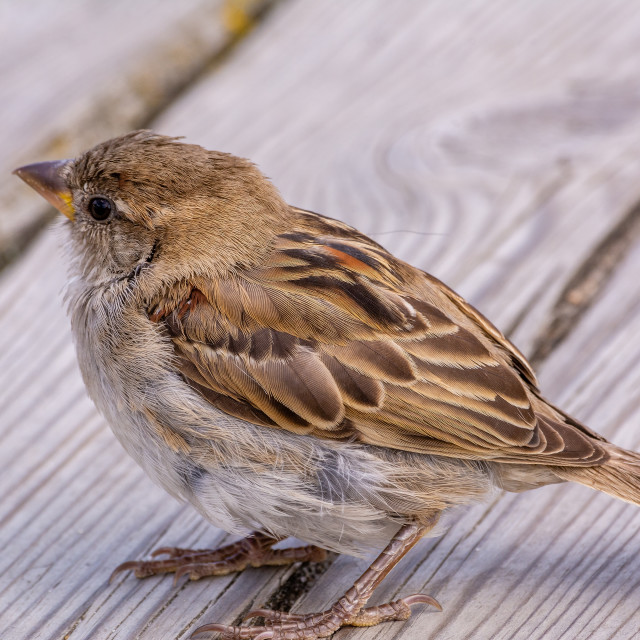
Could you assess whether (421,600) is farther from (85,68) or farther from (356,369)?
(85,68)

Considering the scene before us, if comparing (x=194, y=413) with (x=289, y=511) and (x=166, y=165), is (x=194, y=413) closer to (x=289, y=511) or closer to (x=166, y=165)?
(x=289, y=511)

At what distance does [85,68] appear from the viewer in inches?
188

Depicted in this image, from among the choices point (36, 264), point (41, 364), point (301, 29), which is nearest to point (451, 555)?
point (41, 364)

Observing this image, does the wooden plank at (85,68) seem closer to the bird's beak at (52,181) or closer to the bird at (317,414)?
the bird's beak at (52,181)

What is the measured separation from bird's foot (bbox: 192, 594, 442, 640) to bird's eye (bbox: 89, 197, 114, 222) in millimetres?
1362

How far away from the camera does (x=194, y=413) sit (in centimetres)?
304

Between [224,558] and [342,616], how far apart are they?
0.46 metres

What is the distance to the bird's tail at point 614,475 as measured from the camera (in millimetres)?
2980

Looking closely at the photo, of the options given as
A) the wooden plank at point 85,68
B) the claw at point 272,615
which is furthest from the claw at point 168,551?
the wooden plank at point 85,68

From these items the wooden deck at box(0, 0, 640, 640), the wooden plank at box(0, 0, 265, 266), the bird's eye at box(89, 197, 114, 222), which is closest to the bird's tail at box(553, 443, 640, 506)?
the wooden deck at box(0, 0, 640, 640)

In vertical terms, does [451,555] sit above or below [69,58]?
below

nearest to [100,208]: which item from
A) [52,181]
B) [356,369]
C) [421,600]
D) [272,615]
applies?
[52,181]

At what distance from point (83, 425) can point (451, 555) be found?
134 cm

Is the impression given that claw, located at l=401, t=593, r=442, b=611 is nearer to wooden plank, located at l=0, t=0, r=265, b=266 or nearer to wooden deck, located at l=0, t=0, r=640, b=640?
wooden deck, located at l=0, t=0, r=640, b=640
